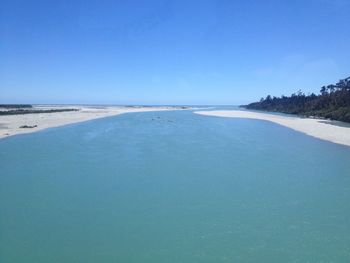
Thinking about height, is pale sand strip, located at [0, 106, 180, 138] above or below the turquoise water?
below

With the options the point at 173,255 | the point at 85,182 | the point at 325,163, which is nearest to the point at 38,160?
the point at 85,182

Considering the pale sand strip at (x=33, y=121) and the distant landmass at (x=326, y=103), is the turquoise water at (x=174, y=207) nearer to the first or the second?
the pale sand strip at (x=33, y=121)

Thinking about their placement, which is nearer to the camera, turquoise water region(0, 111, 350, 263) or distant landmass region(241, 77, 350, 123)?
turquoise water region(0, 111, 350, 263)

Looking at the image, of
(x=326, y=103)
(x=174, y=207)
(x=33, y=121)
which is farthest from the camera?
(x=326, y=103)

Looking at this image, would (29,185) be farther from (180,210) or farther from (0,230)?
(180,210)

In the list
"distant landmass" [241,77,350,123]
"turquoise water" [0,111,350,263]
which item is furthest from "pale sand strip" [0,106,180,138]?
"distant landmass" [241,77,350,123]

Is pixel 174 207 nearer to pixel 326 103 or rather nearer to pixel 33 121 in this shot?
pixel 33 121

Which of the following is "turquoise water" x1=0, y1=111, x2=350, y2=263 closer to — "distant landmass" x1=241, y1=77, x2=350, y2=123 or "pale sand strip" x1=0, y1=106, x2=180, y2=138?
"pale sand strip" x1=0, y1=106, x2=180, y2=138

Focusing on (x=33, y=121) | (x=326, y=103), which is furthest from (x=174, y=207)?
(x=326, y=103)

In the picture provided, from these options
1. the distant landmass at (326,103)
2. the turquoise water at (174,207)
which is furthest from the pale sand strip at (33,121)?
the distant landmass at (326,103)
